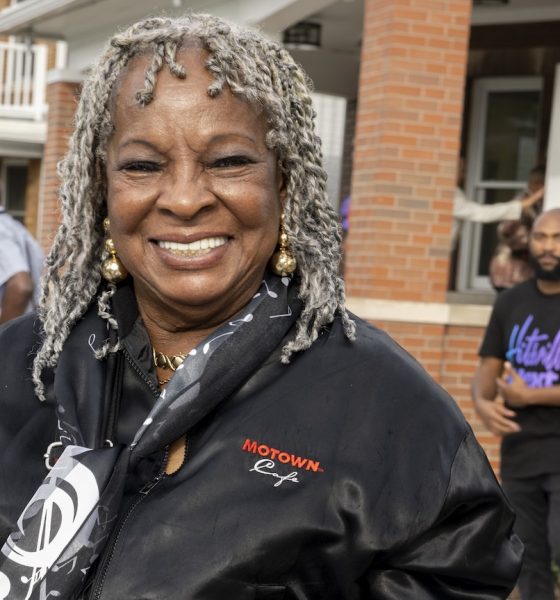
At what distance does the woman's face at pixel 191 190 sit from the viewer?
2172mm

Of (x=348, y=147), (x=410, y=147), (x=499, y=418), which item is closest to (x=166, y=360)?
(x=499, y=418)

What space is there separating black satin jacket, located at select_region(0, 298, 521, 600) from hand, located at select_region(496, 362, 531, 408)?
329 cm

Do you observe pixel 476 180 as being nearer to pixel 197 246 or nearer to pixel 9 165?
pixel 197 246

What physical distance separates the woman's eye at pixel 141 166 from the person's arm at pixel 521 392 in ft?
11.8

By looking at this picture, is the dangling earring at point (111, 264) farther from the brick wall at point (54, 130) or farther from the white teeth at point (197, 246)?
the brick wall at point (54, 130)

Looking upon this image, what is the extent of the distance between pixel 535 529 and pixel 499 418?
21.8 inches

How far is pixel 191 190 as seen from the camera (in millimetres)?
2176

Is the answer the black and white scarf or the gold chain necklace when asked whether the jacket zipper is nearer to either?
the black and white scarf

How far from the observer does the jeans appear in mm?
5613

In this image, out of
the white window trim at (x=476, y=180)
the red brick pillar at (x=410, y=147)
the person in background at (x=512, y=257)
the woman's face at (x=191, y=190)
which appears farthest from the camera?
the white window trim at (x=476, y=180)

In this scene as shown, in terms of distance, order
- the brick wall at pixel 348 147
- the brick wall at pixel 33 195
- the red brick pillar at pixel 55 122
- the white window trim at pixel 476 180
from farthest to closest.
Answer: the brick wall at pixel 33 195
the brick wall at pixel 348 147
the red brick pillar at pixel 55 122
the white window trim at pixel 476 180

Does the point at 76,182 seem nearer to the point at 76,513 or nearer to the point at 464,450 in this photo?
the point at 76,513

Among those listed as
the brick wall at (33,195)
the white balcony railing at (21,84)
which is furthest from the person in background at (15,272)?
the brick wall at (33,195)

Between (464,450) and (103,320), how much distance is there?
75cm
